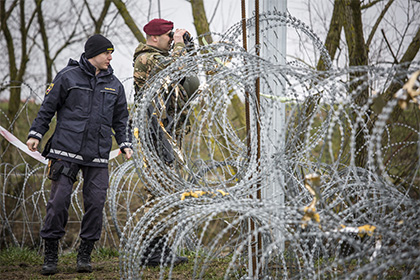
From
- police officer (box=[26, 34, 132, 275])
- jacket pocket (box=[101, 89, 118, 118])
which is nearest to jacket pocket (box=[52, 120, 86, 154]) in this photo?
police officer (box=[26, 34, 132, 275])

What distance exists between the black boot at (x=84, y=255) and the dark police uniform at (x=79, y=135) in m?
0.06

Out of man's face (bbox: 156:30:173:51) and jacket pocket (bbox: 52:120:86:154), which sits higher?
man's face (bbox: 156:30:173:51)

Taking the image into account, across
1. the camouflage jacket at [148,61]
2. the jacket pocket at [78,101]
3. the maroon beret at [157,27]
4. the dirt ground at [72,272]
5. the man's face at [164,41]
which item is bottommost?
the dirt ground at [72,272]

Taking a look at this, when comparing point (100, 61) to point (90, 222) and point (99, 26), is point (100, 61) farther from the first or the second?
point (99, 26)

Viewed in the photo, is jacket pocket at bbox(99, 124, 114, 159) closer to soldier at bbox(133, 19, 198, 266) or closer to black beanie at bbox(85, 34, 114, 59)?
soldier at bbox(133, 19, 198, 266)

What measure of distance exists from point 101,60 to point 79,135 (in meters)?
0.62

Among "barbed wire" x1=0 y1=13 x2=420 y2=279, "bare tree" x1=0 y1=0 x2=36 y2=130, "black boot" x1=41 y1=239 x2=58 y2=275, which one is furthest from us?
"bare tree" x1=0 y1=0 x2=36 y2=130

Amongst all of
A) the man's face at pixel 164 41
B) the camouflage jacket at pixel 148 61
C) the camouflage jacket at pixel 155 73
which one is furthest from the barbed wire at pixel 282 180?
the man's face at pixel 164 41

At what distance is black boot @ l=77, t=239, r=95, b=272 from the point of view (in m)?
4.00

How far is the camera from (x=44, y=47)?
33.1ft

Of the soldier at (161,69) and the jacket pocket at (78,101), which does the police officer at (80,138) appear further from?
the soldier at (161,69)

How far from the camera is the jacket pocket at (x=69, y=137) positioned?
383 cm

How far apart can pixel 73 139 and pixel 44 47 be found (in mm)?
6866

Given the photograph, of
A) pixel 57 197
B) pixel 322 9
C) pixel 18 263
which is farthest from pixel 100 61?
pixel 322 9
